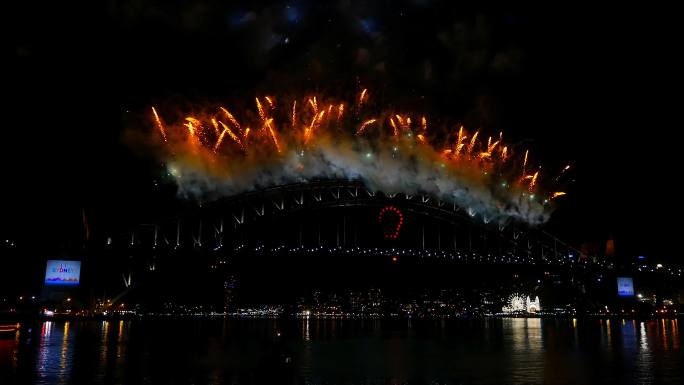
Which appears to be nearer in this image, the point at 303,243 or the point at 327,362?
the point at 327,362

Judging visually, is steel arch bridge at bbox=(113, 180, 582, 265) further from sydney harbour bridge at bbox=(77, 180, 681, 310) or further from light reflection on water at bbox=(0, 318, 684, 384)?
light reflection on water at bbox=(0, 318, 684, 384)

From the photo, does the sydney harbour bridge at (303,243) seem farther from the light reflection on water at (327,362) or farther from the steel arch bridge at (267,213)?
the light reflection on water at (327,362)

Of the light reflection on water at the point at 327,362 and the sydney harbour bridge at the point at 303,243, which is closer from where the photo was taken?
the light reflection on water at the point at 327,362

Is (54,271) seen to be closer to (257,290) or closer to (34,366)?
(34,366)

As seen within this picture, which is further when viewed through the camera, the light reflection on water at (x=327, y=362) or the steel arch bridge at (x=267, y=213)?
the steel arch bridge at (x=267, y=213)

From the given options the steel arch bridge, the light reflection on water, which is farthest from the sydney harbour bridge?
the light reflection on water

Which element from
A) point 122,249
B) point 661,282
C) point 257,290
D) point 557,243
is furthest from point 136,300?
point 661,282

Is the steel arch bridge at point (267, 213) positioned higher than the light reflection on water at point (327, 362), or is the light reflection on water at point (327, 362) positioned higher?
the steel arch bridge at point (267, 213)

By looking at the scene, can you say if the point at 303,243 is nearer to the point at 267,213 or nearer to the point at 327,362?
the point at 267,213

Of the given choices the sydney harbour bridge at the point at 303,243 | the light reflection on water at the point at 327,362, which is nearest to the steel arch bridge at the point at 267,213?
the sydney harbour bridge at the point at 303,243

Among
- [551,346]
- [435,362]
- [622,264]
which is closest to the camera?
[435,362]

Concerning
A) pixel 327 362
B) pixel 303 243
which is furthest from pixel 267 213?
pixel 327 362
